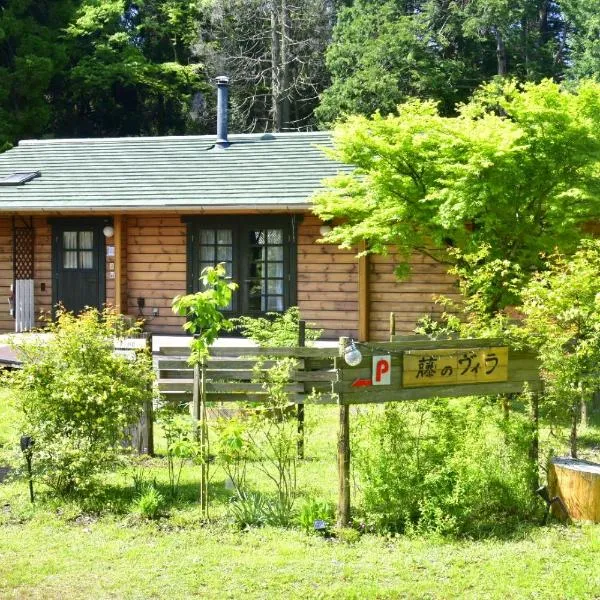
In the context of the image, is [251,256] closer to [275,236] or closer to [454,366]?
[275,236]

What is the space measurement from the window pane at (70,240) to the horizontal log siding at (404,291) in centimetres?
591

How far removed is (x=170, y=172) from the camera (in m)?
18.0

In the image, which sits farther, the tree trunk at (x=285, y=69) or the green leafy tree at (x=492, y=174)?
the tree trunk at (x=285, y=69)

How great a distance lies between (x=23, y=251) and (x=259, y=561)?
43.1ft

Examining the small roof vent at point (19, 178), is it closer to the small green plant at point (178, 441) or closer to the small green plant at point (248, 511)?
the small green plant at point (178, 441)

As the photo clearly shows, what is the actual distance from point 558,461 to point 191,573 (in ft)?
10.3

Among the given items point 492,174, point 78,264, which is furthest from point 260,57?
point 492,174

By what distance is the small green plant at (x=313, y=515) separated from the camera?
22.3 feet

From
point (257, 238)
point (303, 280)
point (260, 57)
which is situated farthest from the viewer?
point (260, 57)

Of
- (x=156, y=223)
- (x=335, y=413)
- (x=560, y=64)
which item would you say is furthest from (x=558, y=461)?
(x=560, y=64)

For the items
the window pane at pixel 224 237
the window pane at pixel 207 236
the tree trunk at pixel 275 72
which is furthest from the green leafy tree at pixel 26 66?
the window pane at pixel 224 237

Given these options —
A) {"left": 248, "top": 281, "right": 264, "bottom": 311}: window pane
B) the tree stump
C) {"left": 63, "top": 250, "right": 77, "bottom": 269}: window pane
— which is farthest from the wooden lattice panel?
the tree stump

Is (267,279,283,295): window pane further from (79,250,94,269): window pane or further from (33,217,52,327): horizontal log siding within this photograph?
(33,217,52,327): horizontal log siding

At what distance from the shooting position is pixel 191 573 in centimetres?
586
